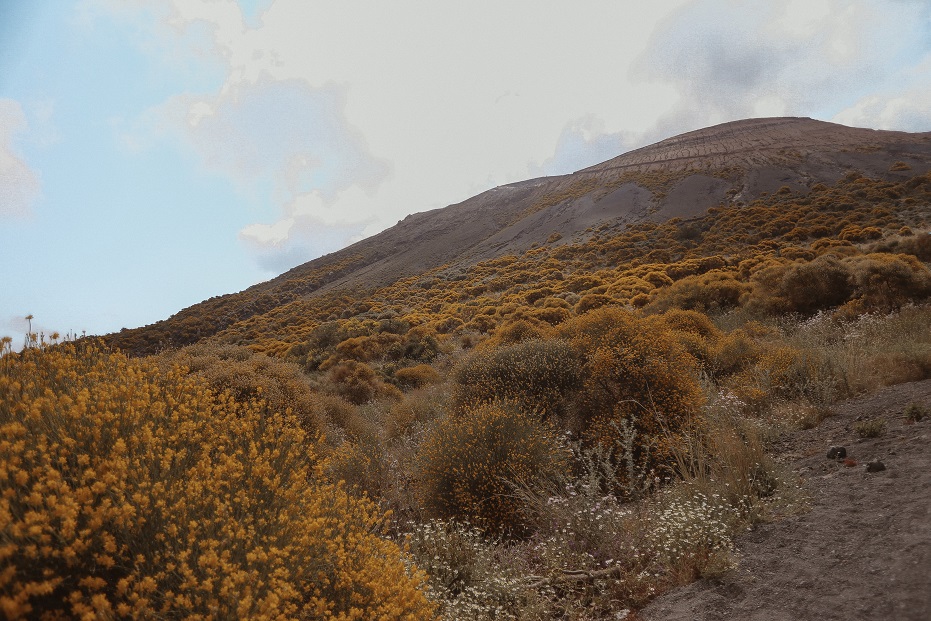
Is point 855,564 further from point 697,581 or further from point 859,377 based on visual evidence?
point 859,377

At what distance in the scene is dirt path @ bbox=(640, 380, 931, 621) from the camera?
254 centimetres

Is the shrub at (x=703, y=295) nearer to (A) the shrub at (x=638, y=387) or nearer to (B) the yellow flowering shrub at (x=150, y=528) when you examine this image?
(A) the shrub at (x=638, y=387)

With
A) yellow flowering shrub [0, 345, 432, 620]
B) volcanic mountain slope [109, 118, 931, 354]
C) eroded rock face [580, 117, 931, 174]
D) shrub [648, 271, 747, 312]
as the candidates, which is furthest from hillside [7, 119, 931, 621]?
eroded rock face [580, 117, 931, 174]

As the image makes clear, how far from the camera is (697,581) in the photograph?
3.36m

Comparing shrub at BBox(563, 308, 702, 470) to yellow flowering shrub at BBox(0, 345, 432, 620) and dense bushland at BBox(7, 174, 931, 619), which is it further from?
yellow flowering shrub at BBox(0, 345, 432, 620)

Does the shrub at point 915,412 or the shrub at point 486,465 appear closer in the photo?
the shrub at point 915,412

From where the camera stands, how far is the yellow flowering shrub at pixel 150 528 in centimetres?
188

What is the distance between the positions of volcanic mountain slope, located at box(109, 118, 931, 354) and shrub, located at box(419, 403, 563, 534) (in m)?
32.8

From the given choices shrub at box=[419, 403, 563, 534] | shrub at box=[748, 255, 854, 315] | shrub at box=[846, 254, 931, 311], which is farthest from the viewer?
shrub at box=[748, 255, 854, 315]

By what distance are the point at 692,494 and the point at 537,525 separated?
1.54 metres

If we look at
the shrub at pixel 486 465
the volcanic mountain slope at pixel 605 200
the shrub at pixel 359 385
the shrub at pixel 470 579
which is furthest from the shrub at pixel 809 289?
the volcanic mountain slope at pixel 605 200

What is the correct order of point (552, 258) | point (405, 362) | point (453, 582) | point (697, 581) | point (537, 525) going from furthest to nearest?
point (552, 258)
point (405, 362)
point (537, 525)
point (453, 582)
point (697, 581)

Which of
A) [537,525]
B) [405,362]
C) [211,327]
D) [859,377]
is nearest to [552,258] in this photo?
[405,362]

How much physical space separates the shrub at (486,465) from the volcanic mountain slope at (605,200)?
32.8m
